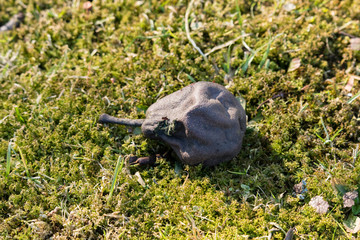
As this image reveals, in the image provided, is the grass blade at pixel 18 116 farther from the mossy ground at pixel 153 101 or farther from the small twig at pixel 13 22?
the small twig at pixel 13 22

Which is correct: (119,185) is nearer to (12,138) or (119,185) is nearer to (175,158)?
(175,158)

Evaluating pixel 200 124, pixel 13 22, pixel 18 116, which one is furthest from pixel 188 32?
pixel 13 22

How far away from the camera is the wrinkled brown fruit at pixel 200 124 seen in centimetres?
392

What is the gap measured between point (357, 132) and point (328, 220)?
1.37 m

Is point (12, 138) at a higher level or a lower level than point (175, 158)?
higher

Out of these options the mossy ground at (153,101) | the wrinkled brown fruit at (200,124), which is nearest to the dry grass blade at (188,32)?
the mossy ground at (153,101)

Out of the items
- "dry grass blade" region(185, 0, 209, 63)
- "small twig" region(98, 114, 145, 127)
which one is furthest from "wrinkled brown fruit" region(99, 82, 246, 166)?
"dry grass blade" region(185, 0, 209, 63)

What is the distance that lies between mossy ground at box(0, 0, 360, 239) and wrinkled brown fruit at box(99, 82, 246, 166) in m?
0.31

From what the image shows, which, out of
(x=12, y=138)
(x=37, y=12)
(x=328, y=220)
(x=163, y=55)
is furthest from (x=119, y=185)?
(x=37, y=12)

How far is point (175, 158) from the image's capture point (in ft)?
14.3

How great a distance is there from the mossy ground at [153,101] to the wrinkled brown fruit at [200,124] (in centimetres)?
31

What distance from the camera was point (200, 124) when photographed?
3918 millimetres

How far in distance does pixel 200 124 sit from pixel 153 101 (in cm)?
111

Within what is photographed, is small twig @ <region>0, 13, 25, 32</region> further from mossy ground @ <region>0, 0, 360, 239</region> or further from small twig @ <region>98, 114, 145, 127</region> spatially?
small twig @ <region>98, 114, 145, 127</region>
